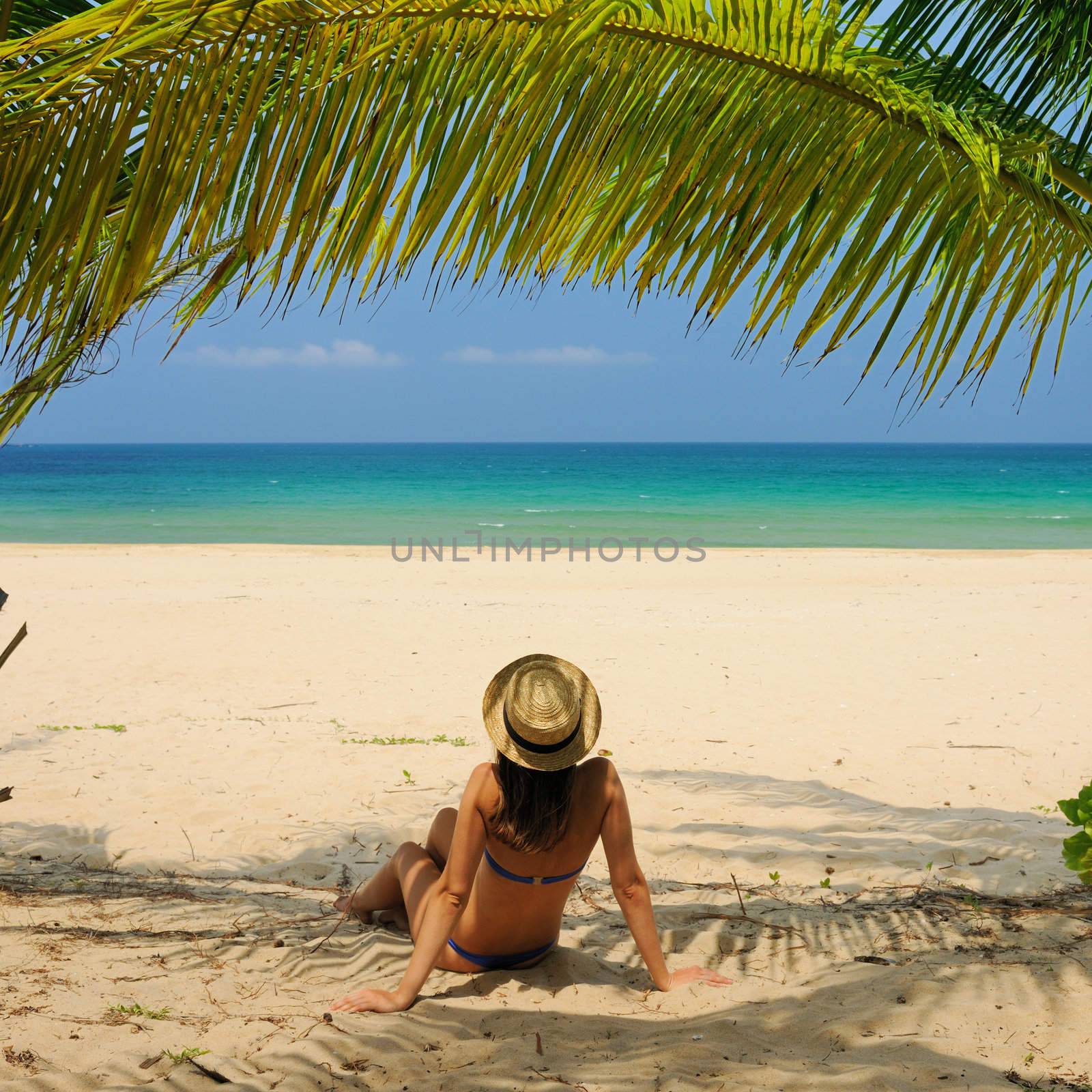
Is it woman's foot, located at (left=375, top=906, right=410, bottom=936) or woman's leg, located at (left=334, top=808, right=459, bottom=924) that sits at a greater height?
woman's leg, located at (left=334, top=808, right=459, bottom=924)

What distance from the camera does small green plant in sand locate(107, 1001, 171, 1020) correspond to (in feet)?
8.35

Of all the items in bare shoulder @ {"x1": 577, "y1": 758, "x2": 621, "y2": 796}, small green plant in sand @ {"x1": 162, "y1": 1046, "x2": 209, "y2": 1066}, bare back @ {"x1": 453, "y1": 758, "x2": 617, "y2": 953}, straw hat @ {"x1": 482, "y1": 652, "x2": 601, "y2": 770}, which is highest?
straw hat @ {"x1": 482, "y1": 652, "x2": 601, "y2": 770}

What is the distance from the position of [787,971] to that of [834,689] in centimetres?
435

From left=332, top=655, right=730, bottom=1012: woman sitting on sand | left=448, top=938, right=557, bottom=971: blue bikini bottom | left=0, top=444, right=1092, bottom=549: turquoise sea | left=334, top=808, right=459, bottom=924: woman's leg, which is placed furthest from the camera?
left=0, top=444, right=1092, bottom=549: turquoise sea

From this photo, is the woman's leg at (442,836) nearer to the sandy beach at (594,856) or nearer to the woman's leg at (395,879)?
the woman's leg at (395,879)

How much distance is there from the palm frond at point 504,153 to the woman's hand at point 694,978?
177 centimetres

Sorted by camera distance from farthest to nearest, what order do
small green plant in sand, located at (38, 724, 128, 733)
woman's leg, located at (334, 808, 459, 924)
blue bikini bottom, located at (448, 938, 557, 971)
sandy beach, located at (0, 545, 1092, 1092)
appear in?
small green plant in sand, located at (38, 724, 128, 733) < woman's leg, located at (334, 808, 459, 924) < blue bikini bottom, located at (448, 938, 557, 971) < sandy beach, located at (0, 545, 1092, 1092)

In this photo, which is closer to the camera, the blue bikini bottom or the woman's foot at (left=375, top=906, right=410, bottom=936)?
the blue bikini bottom

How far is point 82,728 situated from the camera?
235 inches

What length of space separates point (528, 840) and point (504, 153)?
1.72 meters

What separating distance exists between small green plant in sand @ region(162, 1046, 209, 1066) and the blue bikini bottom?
0.78 m

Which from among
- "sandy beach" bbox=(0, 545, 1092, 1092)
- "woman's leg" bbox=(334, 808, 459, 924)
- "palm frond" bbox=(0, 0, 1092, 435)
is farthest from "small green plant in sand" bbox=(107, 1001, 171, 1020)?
"palm frond" bbox=(0, 0, 1092, 435)

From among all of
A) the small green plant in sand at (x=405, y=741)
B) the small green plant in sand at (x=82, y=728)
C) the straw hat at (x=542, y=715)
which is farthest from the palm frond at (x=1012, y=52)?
the small green plant in sand at (x=82, y=728)

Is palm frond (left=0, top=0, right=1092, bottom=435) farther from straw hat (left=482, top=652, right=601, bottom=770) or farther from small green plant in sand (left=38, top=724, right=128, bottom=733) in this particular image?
small green plant in sand (left=38, top=724, right=128, bottom=733)
